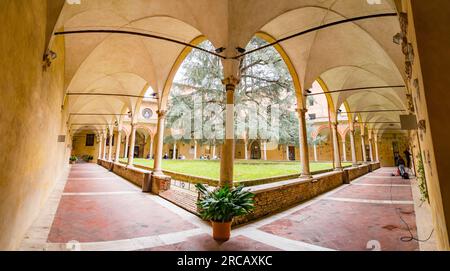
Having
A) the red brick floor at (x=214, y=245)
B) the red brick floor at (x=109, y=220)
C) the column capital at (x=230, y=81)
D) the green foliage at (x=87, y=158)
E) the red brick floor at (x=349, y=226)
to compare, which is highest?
the column capital at (x=230, y=81)

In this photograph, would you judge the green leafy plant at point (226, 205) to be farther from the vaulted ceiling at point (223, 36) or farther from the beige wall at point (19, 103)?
the vaulted ceiling at point (223, 36)

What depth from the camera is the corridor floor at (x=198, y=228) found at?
381 centimetres

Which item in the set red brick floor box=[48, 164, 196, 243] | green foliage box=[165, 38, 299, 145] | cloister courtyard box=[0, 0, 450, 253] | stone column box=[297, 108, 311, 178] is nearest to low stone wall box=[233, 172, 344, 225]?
cloister courtyard box=[0, 0, 450, 253]

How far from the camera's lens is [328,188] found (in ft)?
32.4

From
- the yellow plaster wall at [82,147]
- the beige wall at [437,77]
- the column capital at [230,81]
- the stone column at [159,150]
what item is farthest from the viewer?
the yellow plaster wall at [82,147]

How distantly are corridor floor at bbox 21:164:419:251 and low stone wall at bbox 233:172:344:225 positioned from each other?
0.24 meters

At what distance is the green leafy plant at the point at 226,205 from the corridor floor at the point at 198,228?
0.48 metres

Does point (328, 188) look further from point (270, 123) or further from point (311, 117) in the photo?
point (311, 117)

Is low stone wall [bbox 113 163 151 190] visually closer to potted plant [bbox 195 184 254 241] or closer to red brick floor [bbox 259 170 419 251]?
potted plant [bbox 195 184 254 241]

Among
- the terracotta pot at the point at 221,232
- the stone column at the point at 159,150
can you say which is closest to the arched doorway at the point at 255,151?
the stone column at the point at 159,150

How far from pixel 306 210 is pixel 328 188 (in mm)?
4302

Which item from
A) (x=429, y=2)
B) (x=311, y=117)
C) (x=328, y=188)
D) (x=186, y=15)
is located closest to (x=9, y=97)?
(x=186, y=15)

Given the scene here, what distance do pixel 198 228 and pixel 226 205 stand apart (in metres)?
1.17

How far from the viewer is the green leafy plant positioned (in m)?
4.09
